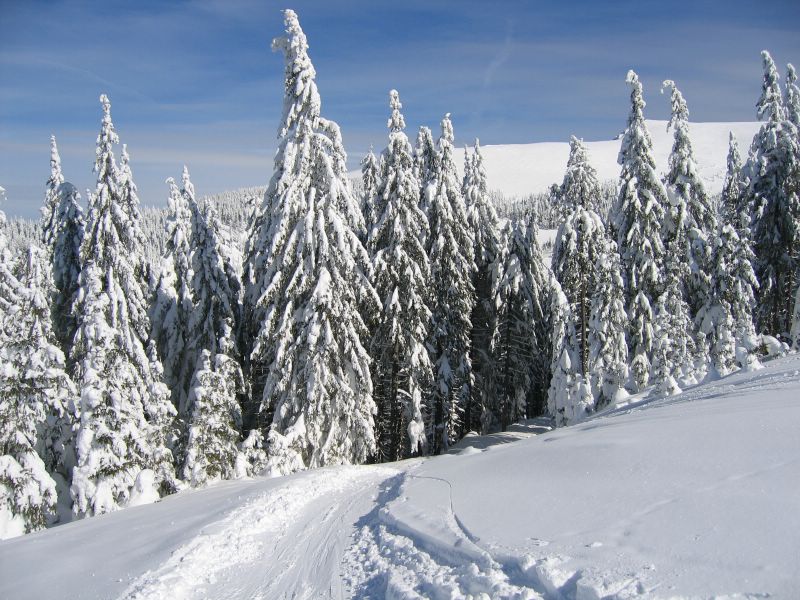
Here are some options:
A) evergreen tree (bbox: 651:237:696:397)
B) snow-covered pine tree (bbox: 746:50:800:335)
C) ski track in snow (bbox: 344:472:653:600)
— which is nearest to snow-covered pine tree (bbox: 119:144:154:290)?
ski track in snow (bbox: 344:472:653:600)

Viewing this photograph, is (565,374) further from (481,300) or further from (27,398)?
(27,398)

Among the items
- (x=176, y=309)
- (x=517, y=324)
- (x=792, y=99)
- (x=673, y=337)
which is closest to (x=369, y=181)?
(x=517, y=324)

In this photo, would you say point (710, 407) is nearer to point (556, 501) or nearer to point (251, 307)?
point (556, 501)

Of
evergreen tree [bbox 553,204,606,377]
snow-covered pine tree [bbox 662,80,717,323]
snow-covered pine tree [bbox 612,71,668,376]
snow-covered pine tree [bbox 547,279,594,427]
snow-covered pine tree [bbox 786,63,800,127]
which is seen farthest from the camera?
snow-covered pine tree [bbox 786,63,800,127]

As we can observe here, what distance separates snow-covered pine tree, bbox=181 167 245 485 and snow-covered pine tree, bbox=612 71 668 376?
17.6m

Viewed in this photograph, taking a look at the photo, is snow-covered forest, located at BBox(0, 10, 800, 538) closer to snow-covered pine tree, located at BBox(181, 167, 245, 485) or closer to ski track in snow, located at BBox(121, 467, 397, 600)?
snow-covered pine tree, located at BBox(181, 167, 245, 485)

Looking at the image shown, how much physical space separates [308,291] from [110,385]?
278 inches

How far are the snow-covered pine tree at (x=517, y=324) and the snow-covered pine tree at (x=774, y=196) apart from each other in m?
10.9

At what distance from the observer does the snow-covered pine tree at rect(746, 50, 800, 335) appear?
89.1 ft

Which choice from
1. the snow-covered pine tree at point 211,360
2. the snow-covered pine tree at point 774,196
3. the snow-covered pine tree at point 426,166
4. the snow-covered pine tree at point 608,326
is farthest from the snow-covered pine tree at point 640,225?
the snow-covered pine tree at point 211,360

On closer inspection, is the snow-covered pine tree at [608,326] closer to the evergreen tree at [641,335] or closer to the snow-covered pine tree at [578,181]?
the evergreen tree at [641,335]

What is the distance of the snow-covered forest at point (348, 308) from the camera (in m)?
17.3

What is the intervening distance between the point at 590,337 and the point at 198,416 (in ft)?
57.5

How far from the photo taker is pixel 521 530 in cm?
705
